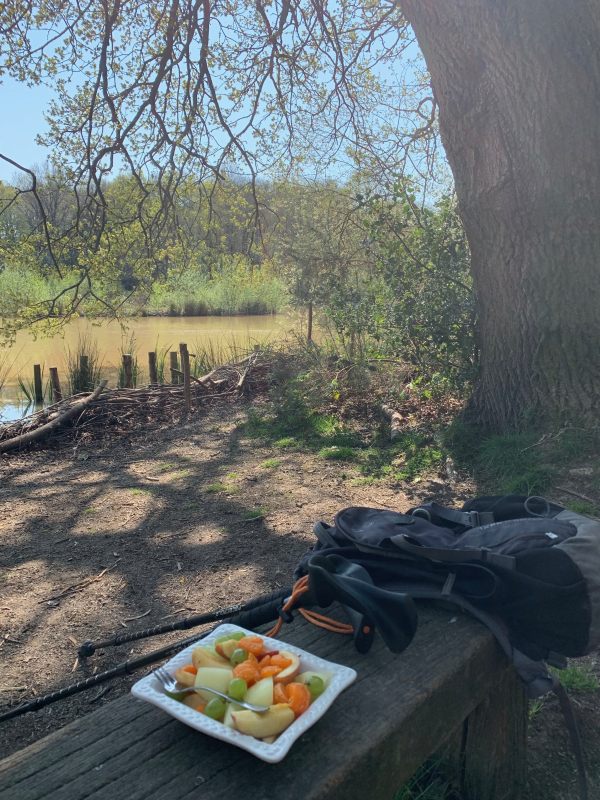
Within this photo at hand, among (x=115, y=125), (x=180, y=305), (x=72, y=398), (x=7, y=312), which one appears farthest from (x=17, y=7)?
(x=180, y=305)

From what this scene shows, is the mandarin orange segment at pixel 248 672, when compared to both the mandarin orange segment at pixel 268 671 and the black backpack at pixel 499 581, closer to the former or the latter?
the mandarin orange segment at pixel 268 671

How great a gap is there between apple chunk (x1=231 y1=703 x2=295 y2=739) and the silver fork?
1 centimetres

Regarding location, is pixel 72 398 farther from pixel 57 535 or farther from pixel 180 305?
pixel 180 305

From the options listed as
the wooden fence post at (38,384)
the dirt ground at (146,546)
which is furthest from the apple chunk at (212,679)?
the wooden fence post at (38,384)

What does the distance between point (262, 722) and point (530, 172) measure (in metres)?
4.24

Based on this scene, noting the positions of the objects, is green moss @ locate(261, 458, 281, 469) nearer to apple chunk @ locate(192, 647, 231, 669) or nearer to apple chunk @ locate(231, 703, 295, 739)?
apple chunk @ locate(192, 647, 231, 669)

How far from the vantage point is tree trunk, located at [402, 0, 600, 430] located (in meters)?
Result: 4.37

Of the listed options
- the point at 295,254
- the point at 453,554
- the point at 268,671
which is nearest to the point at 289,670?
the point at 268,671

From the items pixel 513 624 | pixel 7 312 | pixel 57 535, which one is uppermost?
pixel 7 312

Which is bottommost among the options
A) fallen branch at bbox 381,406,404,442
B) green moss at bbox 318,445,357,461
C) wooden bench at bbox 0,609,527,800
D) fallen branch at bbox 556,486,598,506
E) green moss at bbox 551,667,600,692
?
green moss at bbox 551,667,600,692

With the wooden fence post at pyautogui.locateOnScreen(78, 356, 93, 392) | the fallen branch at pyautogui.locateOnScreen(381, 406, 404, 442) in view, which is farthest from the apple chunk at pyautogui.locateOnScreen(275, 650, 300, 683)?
the wooden fence post at pyautogui.locateOnScreen(78, 356, 93, 392)

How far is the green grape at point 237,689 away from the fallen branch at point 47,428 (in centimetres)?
659

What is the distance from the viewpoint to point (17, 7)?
265 inches

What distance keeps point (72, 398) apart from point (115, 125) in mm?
3518
